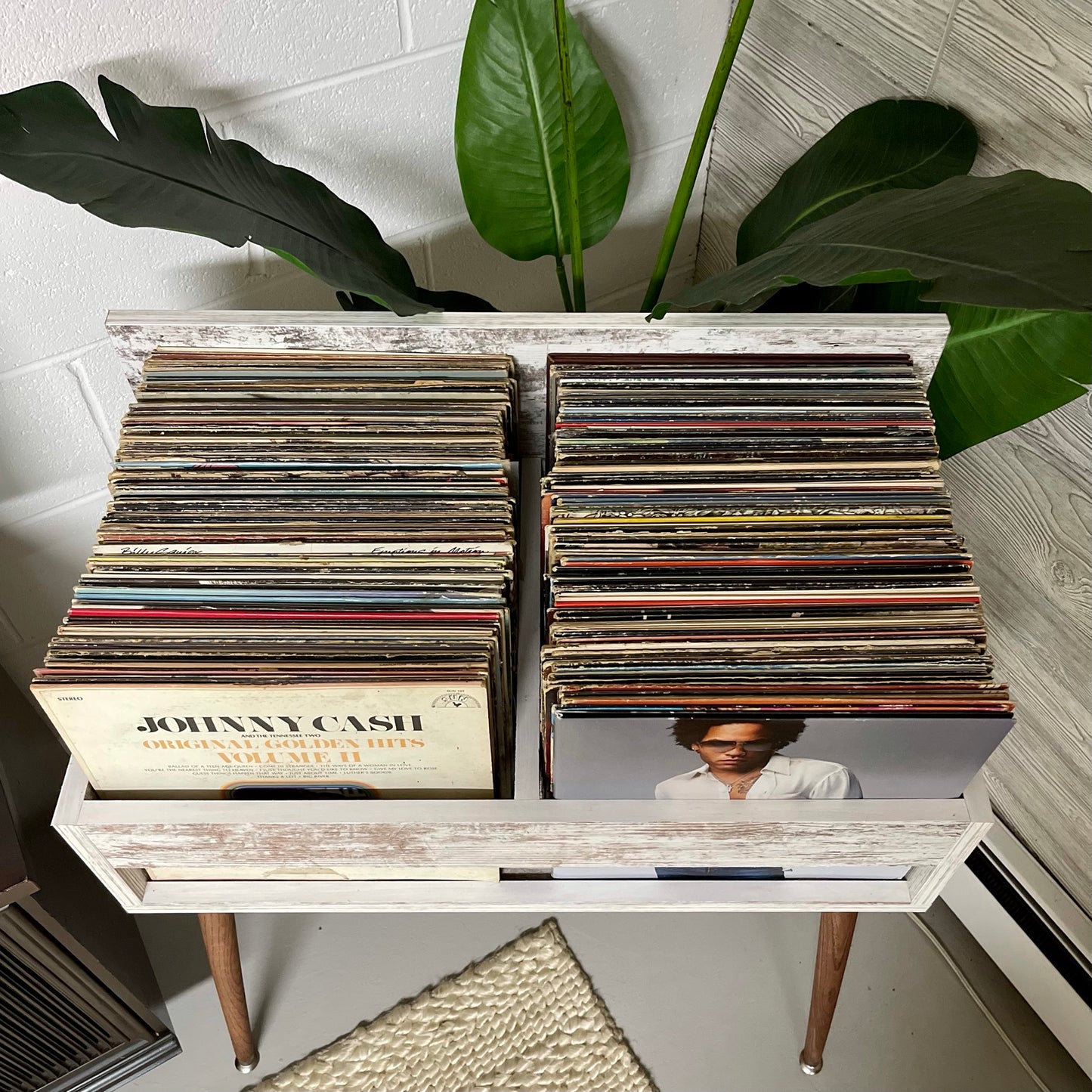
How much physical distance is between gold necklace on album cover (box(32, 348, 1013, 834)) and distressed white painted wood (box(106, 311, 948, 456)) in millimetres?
36

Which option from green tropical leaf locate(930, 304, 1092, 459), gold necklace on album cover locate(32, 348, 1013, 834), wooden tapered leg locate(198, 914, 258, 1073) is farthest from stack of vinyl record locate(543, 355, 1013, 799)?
wooden tapered leg locate(198, 914, 258, 1073)

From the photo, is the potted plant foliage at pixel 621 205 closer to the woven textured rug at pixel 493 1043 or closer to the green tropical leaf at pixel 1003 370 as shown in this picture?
the green tropical leaf at pixel 1003 370

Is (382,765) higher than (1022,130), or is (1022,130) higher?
(1022,130)

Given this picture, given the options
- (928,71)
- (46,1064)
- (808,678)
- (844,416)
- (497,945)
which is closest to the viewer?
(808,678)

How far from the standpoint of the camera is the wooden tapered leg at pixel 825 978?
1079 millimetres

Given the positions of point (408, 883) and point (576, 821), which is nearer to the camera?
point (576, 821)

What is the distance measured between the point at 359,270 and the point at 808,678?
0.50 meters

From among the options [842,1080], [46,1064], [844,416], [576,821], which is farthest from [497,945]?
[844,416]

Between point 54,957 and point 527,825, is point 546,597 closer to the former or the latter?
point 527,825

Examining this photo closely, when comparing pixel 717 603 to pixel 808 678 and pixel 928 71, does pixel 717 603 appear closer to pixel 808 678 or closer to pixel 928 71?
pixel 808 678

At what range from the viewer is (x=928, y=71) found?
961mm

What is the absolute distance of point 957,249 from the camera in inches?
24.8

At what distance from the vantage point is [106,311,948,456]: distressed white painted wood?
0.85m

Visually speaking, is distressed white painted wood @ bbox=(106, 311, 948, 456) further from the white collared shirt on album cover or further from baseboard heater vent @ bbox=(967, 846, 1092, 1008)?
baseboard heater vent @ bbox=(967, 846, 1092, 1008)
